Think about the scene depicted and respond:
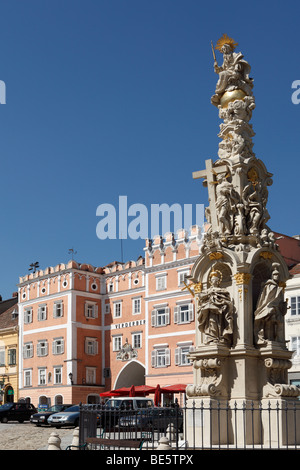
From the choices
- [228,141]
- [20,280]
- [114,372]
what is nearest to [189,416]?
[228,141]

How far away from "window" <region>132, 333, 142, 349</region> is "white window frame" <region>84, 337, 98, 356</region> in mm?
4376

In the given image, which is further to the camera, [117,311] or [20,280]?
[20,280]

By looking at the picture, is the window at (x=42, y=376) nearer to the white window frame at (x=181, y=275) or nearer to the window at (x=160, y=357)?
the window at (x=160, y=357)

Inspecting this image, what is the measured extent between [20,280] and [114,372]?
13.0 m

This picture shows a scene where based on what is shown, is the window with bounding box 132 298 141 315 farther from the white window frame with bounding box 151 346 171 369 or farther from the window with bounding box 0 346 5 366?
the window with bounding box 0 346 5 366

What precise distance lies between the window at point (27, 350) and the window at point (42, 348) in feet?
3.10

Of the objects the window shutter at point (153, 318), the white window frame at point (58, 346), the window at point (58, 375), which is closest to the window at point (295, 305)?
the window shutter at point (153, 318)

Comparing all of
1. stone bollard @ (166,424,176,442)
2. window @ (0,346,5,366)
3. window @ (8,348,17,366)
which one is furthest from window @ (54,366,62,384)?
stone bollard @ (166,424,176,442)

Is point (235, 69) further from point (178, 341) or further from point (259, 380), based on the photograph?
point (178, 341)

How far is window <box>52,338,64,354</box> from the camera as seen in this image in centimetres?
5513

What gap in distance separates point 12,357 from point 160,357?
56.2 ft

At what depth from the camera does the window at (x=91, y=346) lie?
55.3 meters

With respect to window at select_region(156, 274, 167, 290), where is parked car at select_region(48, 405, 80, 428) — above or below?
below

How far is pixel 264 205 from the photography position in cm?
1780
